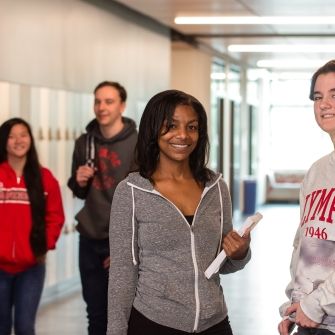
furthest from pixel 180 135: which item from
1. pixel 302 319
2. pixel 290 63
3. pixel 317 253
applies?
pixel 290 63

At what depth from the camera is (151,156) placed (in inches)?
125

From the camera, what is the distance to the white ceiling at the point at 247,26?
1072 cm

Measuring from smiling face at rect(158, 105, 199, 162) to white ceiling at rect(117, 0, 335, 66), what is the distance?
A: 762 centimetres

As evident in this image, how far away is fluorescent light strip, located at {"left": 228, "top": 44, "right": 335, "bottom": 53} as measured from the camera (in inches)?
622

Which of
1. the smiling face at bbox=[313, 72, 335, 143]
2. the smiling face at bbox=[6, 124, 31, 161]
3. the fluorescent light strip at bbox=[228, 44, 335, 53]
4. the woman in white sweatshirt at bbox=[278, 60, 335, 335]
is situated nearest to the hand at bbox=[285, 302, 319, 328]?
the woman in white sweatshirt at bbox=[278, 60, 335, 335]

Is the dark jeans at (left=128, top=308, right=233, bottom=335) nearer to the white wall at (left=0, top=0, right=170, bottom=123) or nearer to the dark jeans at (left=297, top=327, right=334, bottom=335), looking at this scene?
the dark jeans at (left=297, top=327, right=334, bottom=335)

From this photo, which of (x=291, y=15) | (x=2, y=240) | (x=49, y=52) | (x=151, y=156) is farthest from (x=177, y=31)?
(x=151, y=156)

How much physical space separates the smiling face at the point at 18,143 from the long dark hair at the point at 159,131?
249 cm

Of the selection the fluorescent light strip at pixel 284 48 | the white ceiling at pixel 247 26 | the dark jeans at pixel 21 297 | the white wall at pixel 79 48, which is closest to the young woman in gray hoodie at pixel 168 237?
the dark jeans at pixel 21 297

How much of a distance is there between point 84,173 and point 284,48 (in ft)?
36.9

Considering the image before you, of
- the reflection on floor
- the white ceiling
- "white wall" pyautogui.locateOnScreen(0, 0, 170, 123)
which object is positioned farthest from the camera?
the white ceiling

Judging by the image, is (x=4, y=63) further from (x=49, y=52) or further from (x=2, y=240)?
(x=2, y=240)

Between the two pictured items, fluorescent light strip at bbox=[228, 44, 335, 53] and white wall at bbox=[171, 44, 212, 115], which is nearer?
white wall at bbox=[171, 44, 212, 115]

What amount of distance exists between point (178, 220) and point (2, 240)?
2535mm
